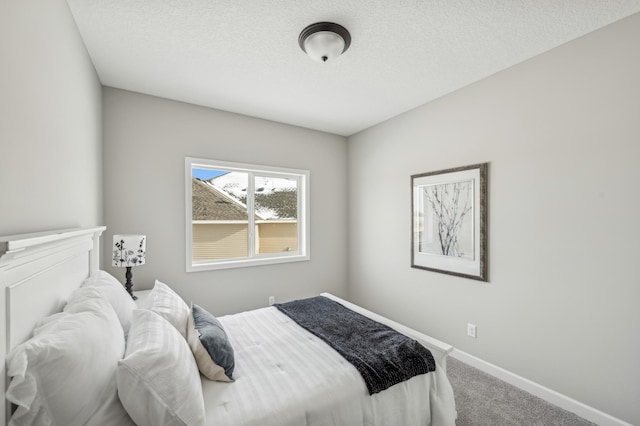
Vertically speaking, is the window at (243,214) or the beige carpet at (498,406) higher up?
the window at (243,214)

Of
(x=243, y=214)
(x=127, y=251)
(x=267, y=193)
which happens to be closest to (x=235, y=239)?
(x=243, y=214)

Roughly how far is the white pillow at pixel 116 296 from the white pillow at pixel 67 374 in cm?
40

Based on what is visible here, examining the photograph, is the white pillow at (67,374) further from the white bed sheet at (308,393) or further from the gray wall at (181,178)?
the gray wall at (181,178)

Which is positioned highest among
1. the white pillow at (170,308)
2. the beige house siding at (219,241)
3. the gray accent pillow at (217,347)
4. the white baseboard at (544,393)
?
the beige house siding at (219,241)

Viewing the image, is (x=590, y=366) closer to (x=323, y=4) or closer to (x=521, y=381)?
(x=521, y=381)

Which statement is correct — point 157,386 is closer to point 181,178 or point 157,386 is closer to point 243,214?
point 181,178

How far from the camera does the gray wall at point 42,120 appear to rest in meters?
0.97

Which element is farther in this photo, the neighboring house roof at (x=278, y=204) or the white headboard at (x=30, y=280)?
the neighboring house roof at (x=278, y=204)

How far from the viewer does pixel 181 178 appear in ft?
9.83

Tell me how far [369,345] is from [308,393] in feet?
1.81

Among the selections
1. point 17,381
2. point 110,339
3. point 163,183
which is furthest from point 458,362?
point 163,183

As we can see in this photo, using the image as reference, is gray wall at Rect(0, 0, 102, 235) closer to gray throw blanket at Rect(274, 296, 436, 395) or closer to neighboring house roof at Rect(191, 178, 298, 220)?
neighboring house roof at Rect(191, 178, 298, 220)

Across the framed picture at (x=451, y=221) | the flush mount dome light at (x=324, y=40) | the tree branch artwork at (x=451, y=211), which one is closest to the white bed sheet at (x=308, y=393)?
the framed picture at (x=451, y=221)

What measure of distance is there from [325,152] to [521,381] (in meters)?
3.24
